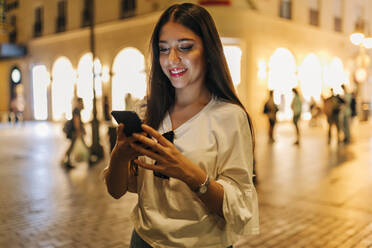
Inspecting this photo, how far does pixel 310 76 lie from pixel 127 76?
38.1ft

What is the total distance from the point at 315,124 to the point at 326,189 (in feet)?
48.6

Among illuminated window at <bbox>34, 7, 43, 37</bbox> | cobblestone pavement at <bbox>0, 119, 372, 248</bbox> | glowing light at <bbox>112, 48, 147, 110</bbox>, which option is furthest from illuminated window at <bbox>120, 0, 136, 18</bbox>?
cobblestone pavement at <bbox>0, 119, 372, 248</bbox>

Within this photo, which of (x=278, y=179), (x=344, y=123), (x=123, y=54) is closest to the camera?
(x=278, y=179)

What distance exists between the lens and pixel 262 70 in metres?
20.9

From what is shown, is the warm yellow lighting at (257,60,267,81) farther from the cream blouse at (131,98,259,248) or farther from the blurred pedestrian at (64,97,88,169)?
the cream blouse at (131,98,259,248)

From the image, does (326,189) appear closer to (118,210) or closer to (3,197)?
(118,210)

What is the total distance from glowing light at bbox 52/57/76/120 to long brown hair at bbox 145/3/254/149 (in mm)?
26619

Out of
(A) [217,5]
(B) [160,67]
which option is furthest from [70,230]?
(A) [217,5]

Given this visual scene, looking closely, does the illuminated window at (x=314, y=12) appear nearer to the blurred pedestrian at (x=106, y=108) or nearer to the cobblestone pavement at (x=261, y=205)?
the blurred pedestrian at (x=106, y=108)

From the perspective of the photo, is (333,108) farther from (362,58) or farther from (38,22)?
(38,22)

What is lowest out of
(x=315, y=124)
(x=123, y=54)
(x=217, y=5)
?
(x=315, y=124)

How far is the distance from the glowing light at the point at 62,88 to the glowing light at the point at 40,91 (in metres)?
1.14

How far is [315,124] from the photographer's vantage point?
21.4 m

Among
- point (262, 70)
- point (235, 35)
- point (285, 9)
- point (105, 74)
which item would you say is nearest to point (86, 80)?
point (105, 74)
